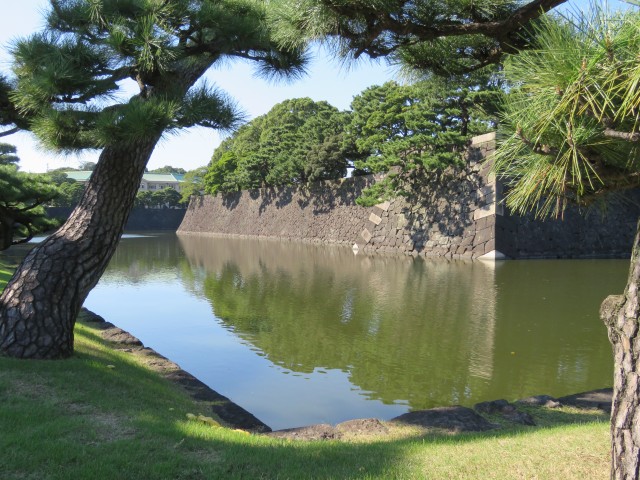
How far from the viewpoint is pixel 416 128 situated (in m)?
13.8

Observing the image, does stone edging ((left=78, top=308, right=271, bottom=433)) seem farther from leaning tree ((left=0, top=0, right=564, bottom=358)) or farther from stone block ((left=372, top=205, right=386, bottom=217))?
stone block ((left=372, top=205, right=386, bottom=217))

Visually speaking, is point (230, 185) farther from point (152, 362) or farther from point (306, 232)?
point (152, 362)

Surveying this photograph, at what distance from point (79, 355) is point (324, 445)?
6.14 ft

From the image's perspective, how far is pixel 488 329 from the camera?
5.74m

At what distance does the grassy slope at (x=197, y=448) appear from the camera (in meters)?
1.84

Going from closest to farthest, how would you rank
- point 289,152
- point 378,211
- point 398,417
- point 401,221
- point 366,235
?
point 398,417
point 401,221
point 378,211
point 366,235
point 289,152

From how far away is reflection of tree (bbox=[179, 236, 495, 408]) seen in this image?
14.3 ft

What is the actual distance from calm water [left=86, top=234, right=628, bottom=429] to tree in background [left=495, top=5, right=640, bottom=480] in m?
2.23

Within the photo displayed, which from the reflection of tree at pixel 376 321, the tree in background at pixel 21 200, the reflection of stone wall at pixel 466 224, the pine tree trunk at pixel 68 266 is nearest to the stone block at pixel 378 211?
the reflection of stone wall at pixel 466 224

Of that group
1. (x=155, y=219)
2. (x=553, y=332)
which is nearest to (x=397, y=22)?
(x=553, y=332)

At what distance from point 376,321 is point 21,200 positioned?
179 inches

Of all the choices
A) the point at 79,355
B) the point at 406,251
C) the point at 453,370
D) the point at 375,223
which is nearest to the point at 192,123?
the point at 79,355

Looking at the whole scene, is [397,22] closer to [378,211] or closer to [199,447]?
[199,447]

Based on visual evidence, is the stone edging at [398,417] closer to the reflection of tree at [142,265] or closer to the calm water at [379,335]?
the calm water at [379,335]
